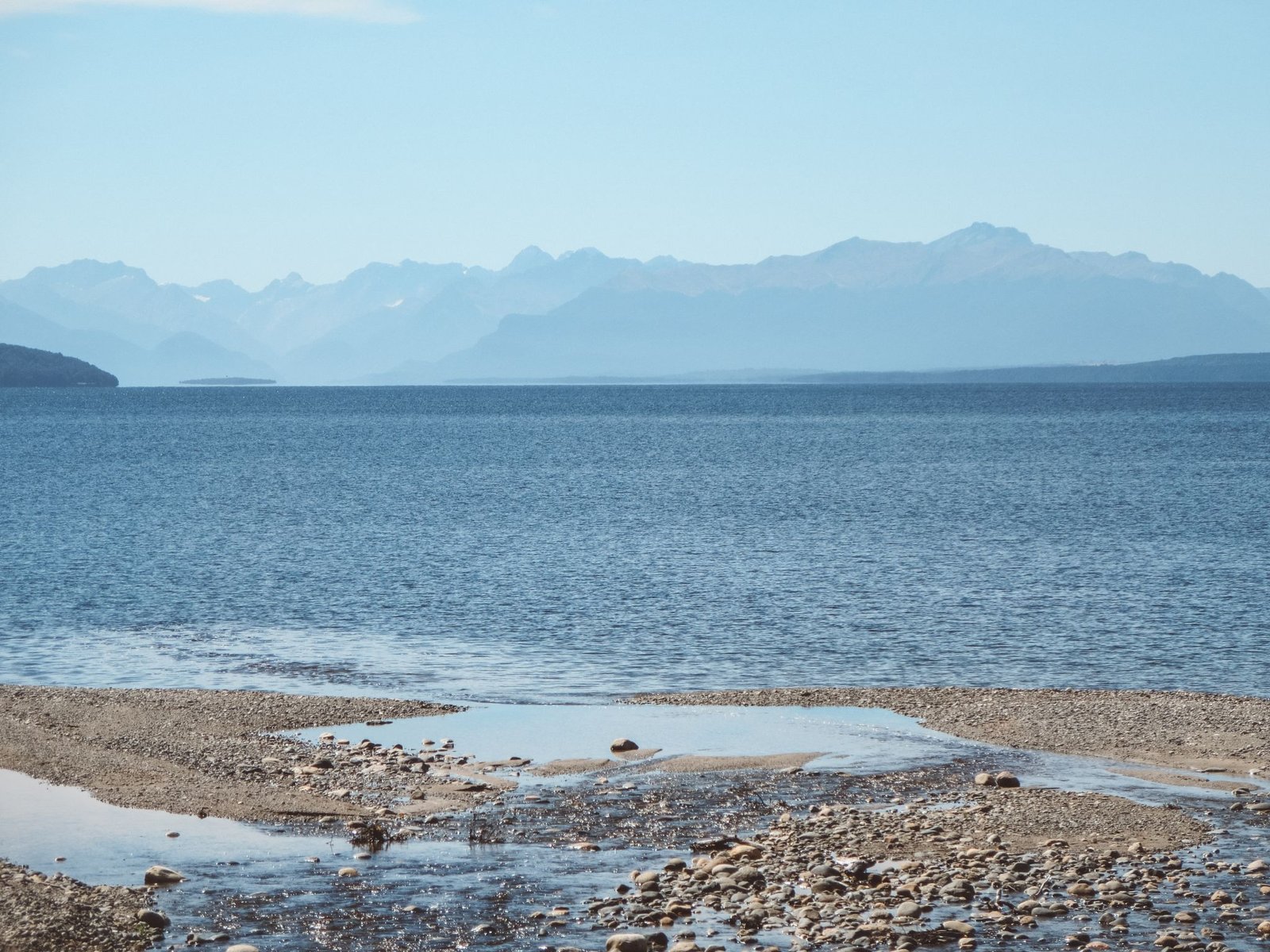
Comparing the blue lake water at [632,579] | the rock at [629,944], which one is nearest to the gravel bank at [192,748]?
the blue lake water at [632,579]

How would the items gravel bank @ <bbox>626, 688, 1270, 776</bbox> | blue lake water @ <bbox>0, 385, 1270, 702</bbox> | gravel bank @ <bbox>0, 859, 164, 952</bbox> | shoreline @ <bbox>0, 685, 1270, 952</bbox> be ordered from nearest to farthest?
gravel bank @ <bbox>0, 859, 164, 952</bbox> → shoreline @ <bbox>0, 685, 1270, 952</bbox> → gravel bank @ <bbox>626, 688, 1270, 776</bbox> → blue lake water @ <bbox>0, 385, 1270, 702</bbox>

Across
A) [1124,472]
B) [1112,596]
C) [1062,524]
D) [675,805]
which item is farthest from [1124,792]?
[1124,472]

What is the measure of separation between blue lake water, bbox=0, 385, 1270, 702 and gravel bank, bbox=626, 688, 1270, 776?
6.20 feet

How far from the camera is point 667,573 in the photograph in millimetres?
56844

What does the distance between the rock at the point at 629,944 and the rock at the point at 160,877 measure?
6963mm

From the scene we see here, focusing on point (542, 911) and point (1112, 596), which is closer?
point (542, 911)

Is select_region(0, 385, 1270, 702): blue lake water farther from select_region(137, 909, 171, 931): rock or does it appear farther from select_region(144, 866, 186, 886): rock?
select_region(137, 909, 171, 931): rock

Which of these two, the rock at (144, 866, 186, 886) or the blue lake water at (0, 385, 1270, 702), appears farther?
the blue lake water at (0, 385, 1270, 702)

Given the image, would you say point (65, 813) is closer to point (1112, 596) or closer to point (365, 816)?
point (365, 816)

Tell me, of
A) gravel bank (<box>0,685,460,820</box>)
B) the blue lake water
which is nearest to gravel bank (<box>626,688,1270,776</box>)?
the blue lake water

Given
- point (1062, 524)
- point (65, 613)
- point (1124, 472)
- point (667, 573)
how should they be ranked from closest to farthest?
point (65, 613) < point (667, 573) < point (1062, 524) < point (1124, 472)

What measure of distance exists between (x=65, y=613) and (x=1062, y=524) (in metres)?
48.0

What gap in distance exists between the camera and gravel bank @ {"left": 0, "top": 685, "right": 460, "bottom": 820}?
85.7 feet

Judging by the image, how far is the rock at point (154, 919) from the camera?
19625 millimetres
